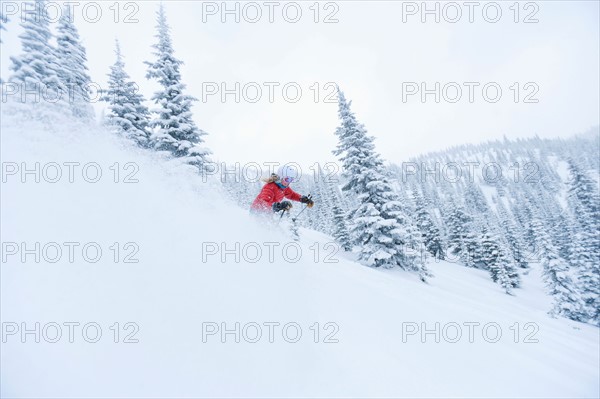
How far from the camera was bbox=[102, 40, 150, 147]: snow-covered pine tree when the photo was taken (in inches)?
826

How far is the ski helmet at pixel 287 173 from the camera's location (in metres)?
8.52

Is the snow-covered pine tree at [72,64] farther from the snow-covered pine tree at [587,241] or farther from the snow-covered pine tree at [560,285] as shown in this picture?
the snow-covered pine tree at [587,241]

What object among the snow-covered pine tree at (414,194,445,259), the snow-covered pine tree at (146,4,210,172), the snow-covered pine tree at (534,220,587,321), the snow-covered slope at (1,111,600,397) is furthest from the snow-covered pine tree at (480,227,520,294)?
the snow-covered pine tree at (146,4,210,172)

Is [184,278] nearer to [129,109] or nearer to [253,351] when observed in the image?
[253,351]

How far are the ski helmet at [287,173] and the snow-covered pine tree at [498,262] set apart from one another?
34.3 m

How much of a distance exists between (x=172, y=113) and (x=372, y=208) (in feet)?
44.0

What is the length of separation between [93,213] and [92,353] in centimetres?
323

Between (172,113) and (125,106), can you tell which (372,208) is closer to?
(172,113)

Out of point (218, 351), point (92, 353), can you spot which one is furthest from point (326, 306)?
point (92, 353)

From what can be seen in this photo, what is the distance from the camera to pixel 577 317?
2648 centimetres

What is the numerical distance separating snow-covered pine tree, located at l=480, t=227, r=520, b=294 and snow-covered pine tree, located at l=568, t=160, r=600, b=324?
22.4ft

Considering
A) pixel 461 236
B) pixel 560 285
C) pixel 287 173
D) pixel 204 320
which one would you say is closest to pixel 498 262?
pixel 560 285

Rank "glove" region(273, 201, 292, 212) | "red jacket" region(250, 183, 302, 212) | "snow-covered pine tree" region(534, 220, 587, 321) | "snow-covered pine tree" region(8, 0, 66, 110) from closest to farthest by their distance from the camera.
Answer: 1. "glove" region(273, 201, 292, 212)
2. "red jacket" region(250, 183, 302, 212)
3. "snow-covered pine tree" region(8, 0, 66, 110)
4. "snow-covered pine tree" region(534, 220, 587, 321)

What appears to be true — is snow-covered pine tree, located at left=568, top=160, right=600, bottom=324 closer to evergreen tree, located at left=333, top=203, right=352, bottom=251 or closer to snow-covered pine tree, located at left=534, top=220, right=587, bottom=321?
snow-covered pine tree, located at left=534, top=220, right=587, bottom=321
